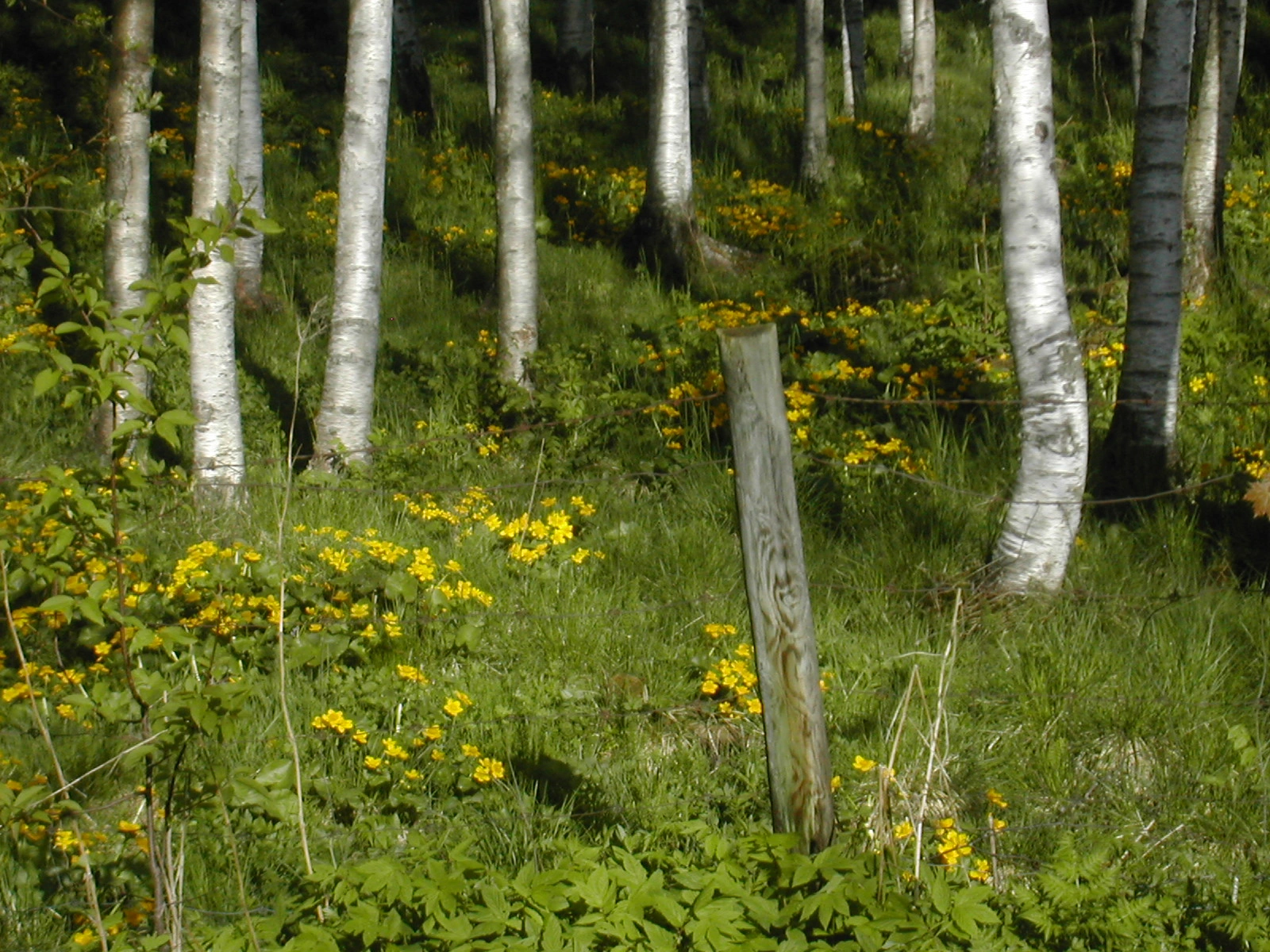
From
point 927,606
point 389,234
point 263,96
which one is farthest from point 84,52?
point 927,606

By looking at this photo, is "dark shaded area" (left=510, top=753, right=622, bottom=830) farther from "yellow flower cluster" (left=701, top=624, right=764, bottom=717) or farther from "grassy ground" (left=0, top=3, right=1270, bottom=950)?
"yellow flower cluster" (left=701, top=624, right=764, bottom=717)

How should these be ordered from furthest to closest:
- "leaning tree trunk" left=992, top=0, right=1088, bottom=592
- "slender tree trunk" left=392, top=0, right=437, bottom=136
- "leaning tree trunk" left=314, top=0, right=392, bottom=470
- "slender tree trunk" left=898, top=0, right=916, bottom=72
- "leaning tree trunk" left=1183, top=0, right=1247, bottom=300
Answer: "slender tree trunk" left=898, top=0, right=916, bottom=72 → "slender tree trunk" left=392, top=0, right=437, bottom=136 → "leaning tree trunk" left=1183, top=0, right=1247, bottom=300 → "leaning tree trunk" left=314, top=0, right=392, bottom=470 → "leaning tree trunk" left=992, top=0, right=1088, bottom=592

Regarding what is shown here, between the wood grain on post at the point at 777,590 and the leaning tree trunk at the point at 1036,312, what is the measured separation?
182 cm

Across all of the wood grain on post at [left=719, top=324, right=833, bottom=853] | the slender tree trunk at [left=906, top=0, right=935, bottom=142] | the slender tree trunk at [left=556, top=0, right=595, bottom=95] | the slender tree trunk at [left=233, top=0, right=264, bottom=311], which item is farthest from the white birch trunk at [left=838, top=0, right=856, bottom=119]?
the wood grain on post at [left=719, top=324, right=833, bottom=853]

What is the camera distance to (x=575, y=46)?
48.8 feet

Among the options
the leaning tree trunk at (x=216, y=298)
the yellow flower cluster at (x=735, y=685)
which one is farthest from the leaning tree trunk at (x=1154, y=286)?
the leaning tree trunk at (x=216, y=298)

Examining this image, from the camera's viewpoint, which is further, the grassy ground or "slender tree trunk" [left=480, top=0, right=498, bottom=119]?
"slender tree trunk" [left=480, top=0, right=498, bottom=119]

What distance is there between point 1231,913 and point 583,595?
245cm

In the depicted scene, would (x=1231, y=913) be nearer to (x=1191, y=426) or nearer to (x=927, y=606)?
(x=927, y=606)

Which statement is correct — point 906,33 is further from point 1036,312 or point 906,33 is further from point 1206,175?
point 1036,312

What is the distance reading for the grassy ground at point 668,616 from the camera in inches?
137

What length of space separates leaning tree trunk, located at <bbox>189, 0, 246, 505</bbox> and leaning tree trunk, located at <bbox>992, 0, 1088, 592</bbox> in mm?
3109

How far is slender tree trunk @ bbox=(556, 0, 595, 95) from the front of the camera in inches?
Answer: 584

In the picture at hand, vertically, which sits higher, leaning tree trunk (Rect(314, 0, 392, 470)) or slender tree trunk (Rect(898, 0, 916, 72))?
slender tree trunk (Rect(898, 0, 916, 72))
